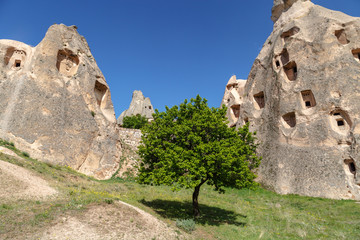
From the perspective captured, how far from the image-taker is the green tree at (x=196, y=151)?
13.7m

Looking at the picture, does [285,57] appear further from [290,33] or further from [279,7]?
[279,7]

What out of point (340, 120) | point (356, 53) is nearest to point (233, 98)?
point (356, 53)

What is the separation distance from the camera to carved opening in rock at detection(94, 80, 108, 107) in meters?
29.8

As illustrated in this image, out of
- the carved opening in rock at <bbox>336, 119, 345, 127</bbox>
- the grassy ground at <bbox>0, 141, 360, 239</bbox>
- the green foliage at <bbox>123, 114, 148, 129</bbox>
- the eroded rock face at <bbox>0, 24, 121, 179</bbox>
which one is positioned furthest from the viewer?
the green foliage at <bbox>123, 114, 148, 129</bbox>

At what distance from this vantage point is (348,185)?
2119cm

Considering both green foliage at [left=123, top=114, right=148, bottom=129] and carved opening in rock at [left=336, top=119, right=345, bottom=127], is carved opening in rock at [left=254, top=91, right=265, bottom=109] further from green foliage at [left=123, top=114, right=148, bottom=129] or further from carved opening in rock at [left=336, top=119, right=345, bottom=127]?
green foliage at [left=123, top=114, right=148, bottom=129]

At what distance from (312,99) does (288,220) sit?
52.4ft

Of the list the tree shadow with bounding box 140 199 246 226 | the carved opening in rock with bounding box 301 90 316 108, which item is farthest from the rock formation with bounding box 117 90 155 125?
the tree shadow with bounding box 140 199 246 226

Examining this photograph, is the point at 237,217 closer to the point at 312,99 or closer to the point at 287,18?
the point at 312,99

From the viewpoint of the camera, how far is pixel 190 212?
16531mm

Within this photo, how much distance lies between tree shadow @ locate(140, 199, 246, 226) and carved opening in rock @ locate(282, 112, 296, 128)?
49.0ft

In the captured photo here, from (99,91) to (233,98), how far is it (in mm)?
25255

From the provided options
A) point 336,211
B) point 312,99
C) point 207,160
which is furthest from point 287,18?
point 207,160

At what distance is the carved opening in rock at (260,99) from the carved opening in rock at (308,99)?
668cm
